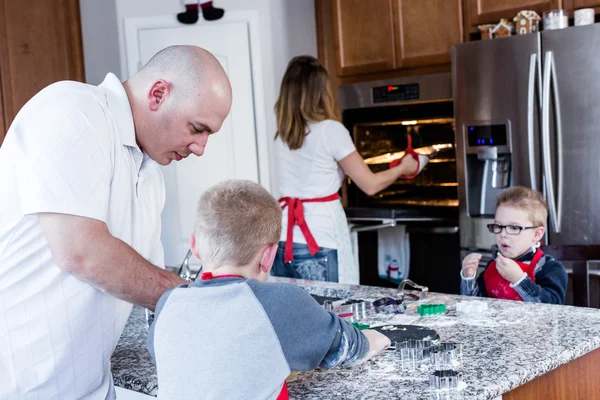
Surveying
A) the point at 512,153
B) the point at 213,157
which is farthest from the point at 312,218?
the point at 213,157

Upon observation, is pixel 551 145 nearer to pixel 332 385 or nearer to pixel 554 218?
pixel 554 218

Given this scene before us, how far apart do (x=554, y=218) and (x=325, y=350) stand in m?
2.18

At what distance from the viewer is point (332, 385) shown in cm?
143

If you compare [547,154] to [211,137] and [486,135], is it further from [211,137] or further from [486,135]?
[211,137]

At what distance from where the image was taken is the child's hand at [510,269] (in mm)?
2168

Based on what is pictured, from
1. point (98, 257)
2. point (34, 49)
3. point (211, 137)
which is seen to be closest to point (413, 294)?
point (98, 257)

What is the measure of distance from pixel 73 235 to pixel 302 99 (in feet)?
6.36

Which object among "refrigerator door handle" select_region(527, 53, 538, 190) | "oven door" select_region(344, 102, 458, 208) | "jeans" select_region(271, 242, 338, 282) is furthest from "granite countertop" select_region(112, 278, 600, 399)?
"oven door" select_region(344, 102, 458, 208)

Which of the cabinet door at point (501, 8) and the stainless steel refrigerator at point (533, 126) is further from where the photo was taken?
the cabinet door at point (501, 8)

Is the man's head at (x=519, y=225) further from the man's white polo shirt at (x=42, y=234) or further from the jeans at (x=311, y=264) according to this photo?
the man's white polo shirt at (x=42, y=234)

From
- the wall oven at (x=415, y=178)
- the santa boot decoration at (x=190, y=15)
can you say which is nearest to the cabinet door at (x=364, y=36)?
the wall oven at (x=415, y=178)

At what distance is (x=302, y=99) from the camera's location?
10.4ft

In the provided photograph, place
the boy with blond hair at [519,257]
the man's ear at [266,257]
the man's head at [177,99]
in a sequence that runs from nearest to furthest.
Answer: the man's ear at [266,257] → the man's head at [177,99] → the boy with blond hair at [519,257]

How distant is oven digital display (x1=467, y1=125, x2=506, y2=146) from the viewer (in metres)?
3.44
